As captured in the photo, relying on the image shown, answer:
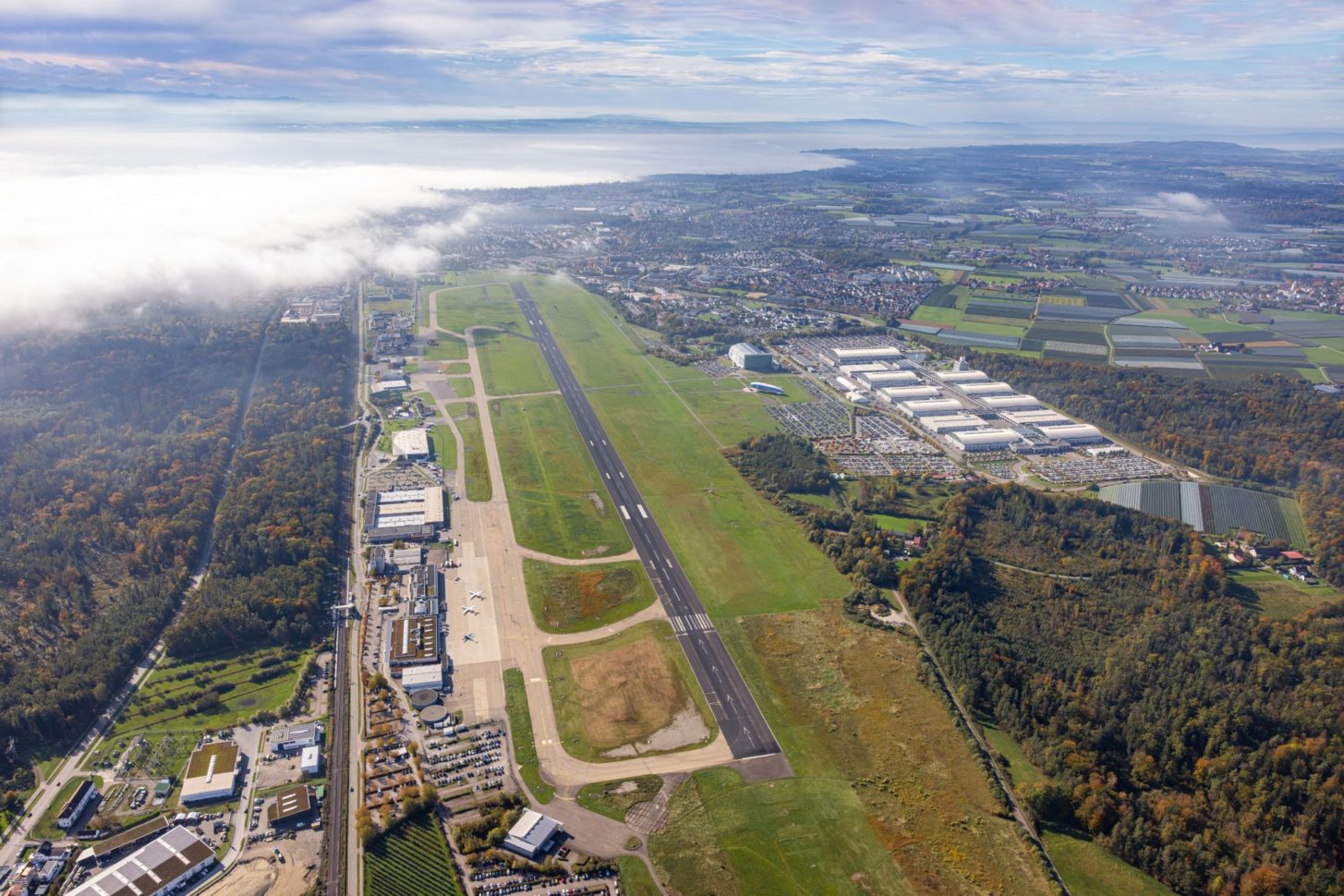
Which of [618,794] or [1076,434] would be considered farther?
[1076,434]

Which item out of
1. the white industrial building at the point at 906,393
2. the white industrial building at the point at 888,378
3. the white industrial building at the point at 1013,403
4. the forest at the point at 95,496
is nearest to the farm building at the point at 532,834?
the forest at the point at 95,496

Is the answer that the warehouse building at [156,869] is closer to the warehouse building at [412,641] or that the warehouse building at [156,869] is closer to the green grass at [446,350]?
the warehouse building at [412,641]

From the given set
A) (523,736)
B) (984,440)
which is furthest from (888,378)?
(523,736)

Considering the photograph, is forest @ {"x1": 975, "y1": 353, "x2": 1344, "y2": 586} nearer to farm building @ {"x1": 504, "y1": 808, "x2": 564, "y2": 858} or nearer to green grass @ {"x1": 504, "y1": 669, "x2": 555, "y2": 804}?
green grass @ {"x1": 504, "y1": 669, "x2": 555, "y2": 804}

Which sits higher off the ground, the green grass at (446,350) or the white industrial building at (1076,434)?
the white industrial building at (1076,434)

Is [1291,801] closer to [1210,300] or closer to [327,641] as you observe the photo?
[327,641]

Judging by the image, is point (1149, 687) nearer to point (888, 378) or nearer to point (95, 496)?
point (888, 378)
